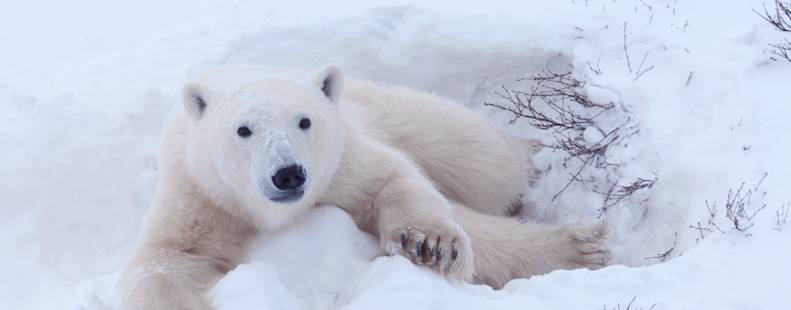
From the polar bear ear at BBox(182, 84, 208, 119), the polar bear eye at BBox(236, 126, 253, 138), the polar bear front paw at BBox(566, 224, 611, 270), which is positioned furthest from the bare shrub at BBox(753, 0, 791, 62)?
the polar bear ear at BBox(182, 84, 208, 119)

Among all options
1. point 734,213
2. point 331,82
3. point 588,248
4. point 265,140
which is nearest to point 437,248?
point 265,140

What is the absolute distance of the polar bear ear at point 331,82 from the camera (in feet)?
13.9

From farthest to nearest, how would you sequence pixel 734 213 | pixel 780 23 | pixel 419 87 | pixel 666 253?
pixel 419 87 → pixel 780 23 → pixel 666 253 → pixel 734 213

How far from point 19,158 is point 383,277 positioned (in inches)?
128

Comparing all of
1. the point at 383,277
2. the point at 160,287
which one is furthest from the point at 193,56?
the point at 383,277

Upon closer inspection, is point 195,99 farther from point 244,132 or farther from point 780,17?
point 780,17

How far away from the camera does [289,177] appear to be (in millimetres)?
3551

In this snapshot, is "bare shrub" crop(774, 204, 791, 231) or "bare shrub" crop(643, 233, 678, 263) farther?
"bare shrub" crop(643, 233, 678, 263)

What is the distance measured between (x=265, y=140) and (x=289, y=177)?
206 millimetres

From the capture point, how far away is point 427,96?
5992 millimetres

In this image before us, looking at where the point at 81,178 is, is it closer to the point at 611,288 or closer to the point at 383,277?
the point at 383,277

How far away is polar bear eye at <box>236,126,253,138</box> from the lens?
3734 mm

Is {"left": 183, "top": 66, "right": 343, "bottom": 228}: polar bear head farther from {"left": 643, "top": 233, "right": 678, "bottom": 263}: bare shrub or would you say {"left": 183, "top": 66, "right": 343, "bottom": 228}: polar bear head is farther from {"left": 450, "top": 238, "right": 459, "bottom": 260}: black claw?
{"left": 643, "top": 233, "right": 678, "bottom": 263}: bare shrub

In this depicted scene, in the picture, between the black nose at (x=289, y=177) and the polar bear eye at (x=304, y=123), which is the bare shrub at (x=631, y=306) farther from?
the polar bear eye at (x=304, y=123)
